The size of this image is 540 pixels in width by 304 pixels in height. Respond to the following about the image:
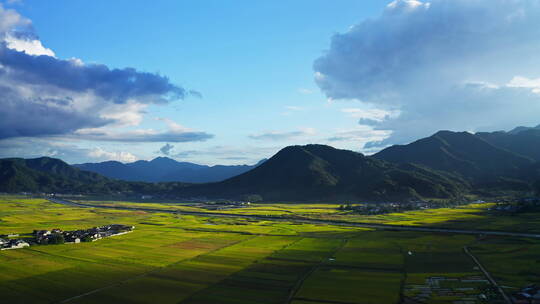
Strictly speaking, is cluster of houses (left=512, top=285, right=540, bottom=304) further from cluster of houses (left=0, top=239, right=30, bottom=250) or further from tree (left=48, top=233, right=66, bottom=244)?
cluster of houses (left=0, top=239, right=30, bottom=250)

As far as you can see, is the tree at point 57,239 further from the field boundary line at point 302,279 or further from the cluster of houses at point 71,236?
the field boundary line at point 302,279

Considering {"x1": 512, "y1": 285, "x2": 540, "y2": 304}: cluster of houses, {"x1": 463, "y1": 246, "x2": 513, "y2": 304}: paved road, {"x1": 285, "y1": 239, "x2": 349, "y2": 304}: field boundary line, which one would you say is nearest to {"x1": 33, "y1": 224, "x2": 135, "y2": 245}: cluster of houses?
{"x1": 285, "y1": 239, "x2": 349, "y2": 304}: field boundary line

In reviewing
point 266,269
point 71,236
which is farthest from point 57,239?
point 266,269

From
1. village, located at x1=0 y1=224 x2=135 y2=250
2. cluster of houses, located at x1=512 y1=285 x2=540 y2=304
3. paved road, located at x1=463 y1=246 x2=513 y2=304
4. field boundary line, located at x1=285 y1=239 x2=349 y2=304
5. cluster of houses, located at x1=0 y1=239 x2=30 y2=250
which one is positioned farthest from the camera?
village, located at x1=0 y1=224 x2=135 y2=250

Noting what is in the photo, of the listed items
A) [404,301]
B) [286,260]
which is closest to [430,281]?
[404,301]

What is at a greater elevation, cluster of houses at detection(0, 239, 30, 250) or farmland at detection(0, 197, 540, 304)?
cluster of houses at detection(0, 239, 30, 250)

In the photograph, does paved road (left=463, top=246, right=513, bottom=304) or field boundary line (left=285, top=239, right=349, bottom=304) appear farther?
field boundary line (left=285, top=239, right=349, bottom=304)

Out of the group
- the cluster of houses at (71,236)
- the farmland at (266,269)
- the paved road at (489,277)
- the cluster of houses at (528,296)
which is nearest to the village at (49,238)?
the cluster of houses at (71,236)

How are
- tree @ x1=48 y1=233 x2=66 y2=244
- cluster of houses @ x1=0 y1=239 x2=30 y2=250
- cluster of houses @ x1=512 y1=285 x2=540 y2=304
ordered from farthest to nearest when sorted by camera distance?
1. tree @ x1=48 y1=233 x2=66 y2=244
2. cluster of houses @ x1=0 y1=239 x2=30 y2=250
3. cluster of houses @ x1=512 y1=285 x2=540 y2=304
